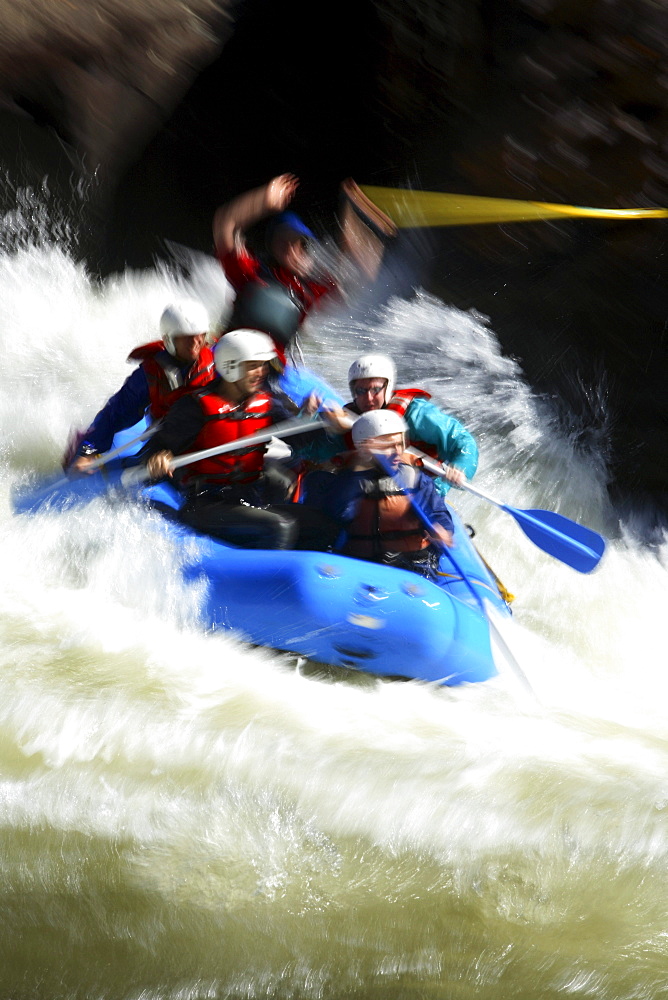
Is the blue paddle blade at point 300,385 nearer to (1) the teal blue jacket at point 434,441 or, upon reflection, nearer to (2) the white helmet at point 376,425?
(1) the teal blue jacket at point 434,441

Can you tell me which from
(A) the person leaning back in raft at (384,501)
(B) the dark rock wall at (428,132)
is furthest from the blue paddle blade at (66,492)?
(B) the dark rock wall at (428,132)

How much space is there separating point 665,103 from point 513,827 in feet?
10.9

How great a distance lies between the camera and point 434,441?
8.89 feet

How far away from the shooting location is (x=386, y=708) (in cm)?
219

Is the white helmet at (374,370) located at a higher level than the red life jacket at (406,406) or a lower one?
higher

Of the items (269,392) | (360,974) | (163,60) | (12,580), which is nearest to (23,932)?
(360,974)

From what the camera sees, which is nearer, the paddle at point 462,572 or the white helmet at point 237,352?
the paddle at point 462,572

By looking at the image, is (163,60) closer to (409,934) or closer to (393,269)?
(393,269)

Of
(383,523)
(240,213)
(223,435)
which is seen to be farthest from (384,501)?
(240,213)

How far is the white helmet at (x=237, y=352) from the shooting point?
256 cm

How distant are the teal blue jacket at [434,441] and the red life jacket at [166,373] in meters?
0.41

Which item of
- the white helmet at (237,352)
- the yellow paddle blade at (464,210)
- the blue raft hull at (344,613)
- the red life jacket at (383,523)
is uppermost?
the yellow paddle blade at (464,210)

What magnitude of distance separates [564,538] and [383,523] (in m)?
0.56

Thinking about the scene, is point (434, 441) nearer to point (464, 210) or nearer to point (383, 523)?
point (383, 523)
